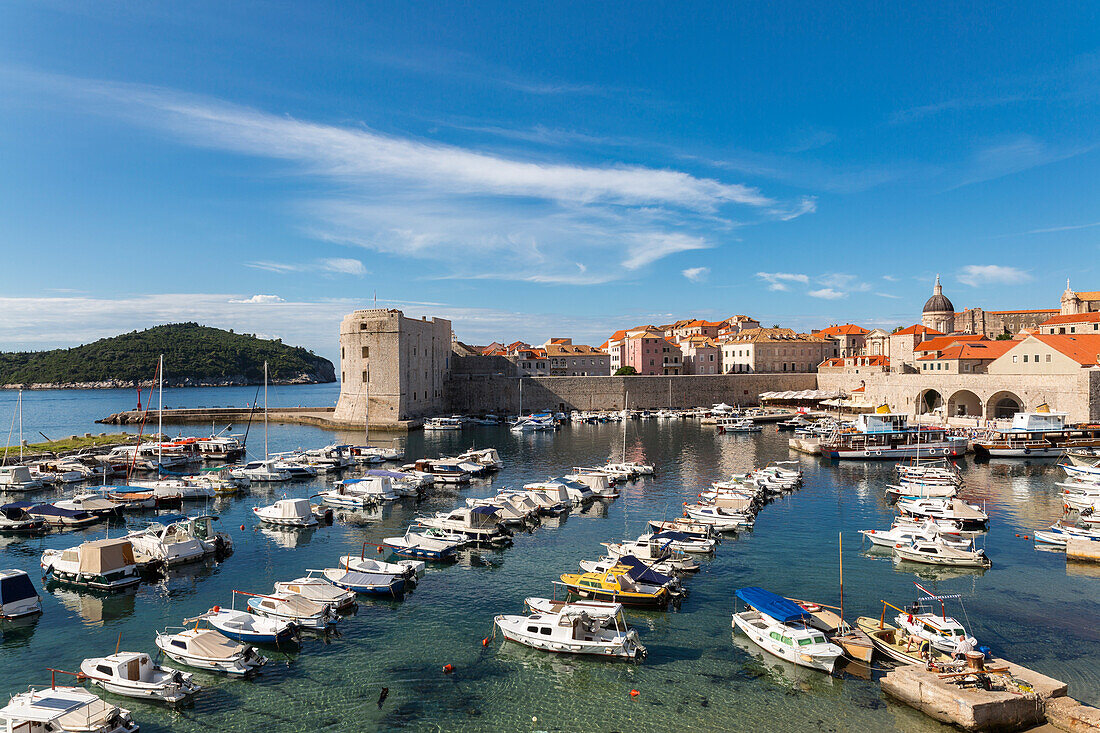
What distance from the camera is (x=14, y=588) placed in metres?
16.4

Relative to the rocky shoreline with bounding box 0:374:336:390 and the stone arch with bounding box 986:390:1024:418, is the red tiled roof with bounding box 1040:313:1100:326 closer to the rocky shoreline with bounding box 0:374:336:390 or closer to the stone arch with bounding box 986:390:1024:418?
the stone arch with bounding box 986:390:1024:418

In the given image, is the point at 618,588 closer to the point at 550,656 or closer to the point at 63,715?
the point at 550,656

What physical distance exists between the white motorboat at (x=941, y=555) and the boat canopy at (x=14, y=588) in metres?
24.5

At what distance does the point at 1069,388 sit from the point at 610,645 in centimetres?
4648

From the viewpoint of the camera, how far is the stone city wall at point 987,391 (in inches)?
1745

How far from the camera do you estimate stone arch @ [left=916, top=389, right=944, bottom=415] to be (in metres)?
57.5

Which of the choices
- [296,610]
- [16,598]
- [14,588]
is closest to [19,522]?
[14,588]

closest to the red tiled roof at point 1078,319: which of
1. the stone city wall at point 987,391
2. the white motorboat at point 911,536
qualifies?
the stone city wall at point 987,391

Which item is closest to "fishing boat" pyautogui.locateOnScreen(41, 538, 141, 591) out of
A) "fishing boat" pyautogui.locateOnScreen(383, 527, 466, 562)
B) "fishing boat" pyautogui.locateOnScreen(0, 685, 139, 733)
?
"fishing boat" pyautogui.locateOnScreen(383, 527, 466, 562)

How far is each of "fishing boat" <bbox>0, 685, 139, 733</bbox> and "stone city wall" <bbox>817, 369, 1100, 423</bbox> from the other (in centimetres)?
5388

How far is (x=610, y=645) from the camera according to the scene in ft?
45.7

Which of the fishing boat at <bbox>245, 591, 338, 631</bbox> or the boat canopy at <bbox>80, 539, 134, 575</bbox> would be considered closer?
the fishing boat at <bbox>245, 591, 338, 631</bbox>

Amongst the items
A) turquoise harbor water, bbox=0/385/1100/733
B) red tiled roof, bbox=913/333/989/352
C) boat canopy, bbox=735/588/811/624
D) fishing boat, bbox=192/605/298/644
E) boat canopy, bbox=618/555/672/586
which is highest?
red tiled roof, bbox=913/333/989/352

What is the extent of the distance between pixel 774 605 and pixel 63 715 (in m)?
13.7
